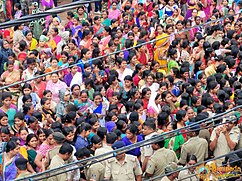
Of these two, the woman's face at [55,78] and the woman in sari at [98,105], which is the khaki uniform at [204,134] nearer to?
the woman in sari at [98,105]

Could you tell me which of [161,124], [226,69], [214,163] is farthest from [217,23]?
[214,163]

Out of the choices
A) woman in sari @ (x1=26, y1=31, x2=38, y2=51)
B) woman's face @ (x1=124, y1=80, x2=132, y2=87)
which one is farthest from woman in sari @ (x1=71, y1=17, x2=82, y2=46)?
woman's face @ (x1=124, y1=80, x2=132, y2=87)

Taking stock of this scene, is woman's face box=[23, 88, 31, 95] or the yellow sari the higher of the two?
woman's face box=[23, 88, 31, 95]

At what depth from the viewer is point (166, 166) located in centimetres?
863

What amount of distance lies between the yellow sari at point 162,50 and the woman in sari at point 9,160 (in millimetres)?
4909

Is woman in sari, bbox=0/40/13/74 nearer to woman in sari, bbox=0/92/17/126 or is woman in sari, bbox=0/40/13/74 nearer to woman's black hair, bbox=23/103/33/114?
woman in sari, bbox=0/92/17/126

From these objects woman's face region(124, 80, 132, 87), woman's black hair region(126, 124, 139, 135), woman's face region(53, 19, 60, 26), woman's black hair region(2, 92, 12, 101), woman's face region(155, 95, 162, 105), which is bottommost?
woman's face region(155, 95, 162, 105)

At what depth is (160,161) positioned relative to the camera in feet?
28.8

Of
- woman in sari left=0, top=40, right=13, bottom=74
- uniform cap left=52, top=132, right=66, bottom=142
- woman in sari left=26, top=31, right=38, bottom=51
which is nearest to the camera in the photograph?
uniform cap left=52, top=132, right=66, bottom=142

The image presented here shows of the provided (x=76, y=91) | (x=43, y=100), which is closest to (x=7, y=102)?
(x=43, y=100)

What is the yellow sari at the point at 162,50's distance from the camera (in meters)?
13.5

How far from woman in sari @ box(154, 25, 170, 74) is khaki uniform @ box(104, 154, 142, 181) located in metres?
4.73

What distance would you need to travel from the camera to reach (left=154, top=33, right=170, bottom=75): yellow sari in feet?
44.3

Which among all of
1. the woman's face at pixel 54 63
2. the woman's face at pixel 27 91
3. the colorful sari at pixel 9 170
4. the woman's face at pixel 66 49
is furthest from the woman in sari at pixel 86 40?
the colorful sari at pixel 9 170
